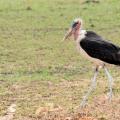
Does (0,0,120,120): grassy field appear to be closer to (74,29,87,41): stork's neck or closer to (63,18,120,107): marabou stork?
(63,18,120,107): marabou stork

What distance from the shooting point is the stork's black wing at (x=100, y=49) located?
23.7 feet

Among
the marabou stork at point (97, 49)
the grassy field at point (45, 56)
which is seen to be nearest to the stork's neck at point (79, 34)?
the marabou stork at point (97, 49)

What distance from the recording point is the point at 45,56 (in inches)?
465

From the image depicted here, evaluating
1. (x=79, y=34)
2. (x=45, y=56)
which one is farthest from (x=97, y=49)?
(x=45, y=56)

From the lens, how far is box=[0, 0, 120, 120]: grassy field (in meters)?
8.34

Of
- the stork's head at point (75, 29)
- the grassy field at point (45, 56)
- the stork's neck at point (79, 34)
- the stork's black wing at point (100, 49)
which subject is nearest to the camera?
the stork's black wing at point (100, 49)

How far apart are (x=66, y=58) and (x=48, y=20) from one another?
20.3 feet

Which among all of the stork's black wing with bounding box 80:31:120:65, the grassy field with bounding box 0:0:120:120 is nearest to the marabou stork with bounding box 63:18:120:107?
the stork's black wing with bounding box 80:31:120:65

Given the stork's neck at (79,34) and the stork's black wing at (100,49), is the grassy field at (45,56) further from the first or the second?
the stork's neck at (79,34)

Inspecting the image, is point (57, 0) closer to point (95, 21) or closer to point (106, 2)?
point (106, 2)

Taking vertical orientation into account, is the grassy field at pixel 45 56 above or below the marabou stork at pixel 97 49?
below

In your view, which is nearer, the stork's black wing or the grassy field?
the stork's black wing

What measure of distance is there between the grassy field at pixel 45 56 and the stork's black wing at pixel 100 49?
767mm

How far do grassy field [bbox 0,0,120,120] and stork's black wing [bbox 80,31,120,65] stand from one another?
0.77 m
